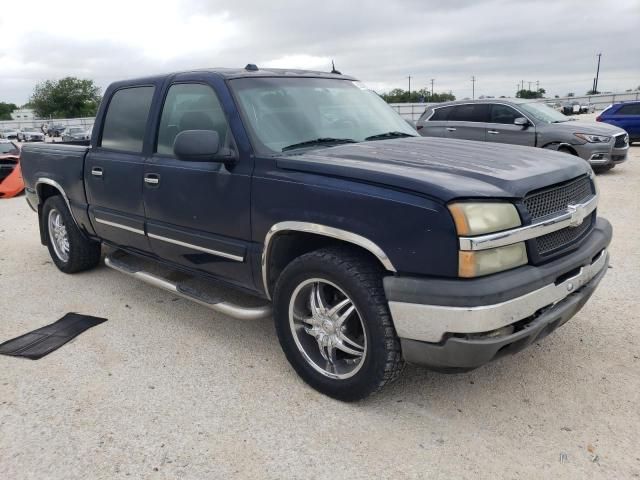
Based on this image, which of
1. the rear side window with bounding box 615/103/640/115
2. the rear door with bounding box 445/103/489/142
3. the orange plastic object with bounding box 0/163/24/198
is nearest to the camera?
the orange plastic object with bounding box 0/163/24/198

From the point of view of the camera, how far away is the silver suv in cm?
1101

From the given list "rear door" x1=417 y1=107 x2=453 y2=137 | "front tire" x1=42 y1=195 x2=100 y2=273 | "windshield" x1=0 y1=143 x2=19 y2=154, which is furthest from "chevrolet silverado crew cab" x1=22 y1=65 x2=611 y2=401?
"windshield" x1=0 y1=143 x2=19 y2=154

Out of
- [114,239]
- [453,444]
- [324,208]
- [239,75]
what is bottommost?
[453,444]

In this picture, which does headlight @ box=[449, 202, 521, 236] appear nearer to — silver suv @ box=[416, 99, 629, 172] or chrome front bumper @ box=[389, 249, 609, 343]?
chrome front bumper @ box=[389, 249, 609, 343]

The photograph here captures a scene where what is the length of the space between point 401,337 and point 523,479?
2.72ft

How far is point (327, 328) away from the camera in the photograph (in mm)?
3035

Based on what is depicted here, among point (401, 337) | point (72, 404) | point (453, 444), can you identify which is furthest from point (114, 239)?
point (453, 444)

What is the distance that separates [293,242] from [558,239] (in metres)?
1.50

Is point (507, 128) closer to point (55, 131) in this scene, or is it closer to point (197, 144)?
point (197, 144)

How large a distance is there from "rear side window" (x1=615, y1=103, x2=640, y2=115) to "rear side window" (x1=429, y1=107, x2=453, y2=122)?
352 inches

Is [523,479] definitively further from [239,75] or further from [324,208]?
[239,75]

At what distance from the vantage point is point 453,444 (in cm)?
267

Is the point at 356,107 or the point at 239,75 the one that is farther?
the point at 356,107

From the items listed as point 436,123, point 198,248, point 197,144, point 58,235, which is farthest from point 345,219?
point 436,123
